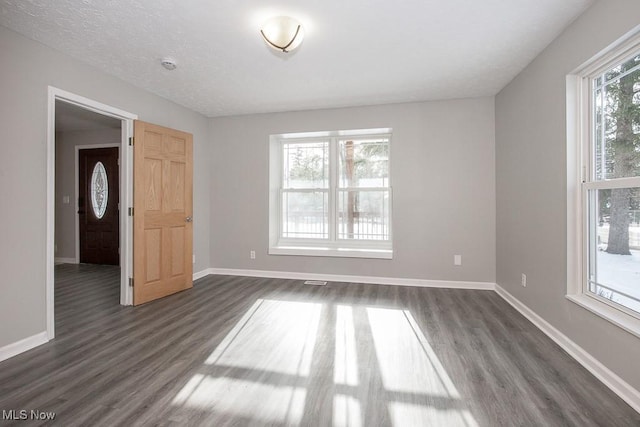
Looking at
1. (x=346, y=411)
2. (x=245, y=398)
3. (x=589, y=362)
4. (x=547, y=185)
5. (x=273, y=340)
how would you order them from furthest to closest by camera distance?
(x=547, y=185), (x=273, y=340), (x=589, y=362), (x=245, y=398), (x=346, y=411)

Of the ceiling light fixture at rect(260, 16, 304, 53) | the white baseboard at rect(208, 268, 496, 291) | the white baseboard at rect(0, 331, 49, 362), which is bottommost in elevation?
the white baseboard at rect(0, 331, 49, 362)

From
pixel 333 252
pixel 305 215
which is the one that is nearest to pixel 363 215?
pixel 333 252

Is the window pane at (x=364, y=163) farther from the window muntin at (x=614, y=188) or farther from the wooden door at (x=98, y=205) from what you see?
the wooden door at (x=98, y=205)

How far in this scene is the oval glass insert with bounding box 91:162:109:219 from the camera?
231 inches

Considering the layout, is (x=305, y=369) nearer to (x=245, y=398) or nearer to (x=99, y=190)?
(x=245, y=398)

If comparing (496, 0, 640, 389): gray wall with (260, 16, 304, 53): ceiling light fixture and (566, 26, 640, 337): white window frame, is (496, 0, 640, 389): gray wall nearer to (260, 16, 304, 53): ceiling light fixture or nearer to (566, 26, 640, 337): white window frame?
(566, 26, 640, 337): white window frame

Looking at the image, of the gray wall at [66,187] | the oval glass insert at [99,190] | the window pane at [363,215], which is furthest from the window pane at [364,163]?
the gray wall at [66,187]

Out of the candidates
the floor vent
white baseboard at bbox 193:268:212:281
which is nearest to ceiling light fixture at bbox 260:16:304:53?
the floor vent

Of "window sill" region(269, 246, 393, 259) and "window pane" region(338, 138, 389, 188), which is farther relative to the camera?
"window pane" region(338, 138, 389, 188)

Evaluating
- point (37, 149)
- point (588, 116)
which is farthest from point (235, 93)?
point (588, 116)

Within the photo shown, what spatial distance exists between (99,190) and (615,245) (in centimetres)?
742

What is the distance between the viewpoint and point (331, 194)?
4.72 m

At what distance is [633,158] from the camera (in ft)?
6.21

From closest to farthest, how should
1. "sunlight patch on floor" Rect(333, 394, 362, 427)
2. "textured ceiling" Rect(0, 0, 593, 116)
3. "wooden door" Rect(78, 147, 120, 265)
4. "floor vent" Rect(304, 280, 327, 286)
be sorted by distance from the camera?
"sunlight patch on floor" Rect(333, 394, 362, 427), "textured ceiling" Rect(0, 0, 593, 116), "floor vent" Rect(304, 280, 327, 286), "wooden door" Rect(78, 147, 120, 265)
